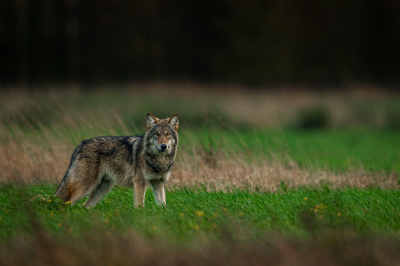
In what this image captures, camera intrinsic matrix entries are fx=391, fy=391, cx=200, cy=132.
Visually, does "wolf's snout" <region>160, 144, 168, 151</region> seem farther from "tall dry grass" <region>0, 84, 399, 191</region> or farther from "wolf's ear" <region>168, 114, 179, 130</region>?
"tall dry grass" <region>0, 84, 399, 191</region>

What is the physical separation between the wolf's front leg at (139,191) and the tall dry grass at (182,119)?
1426 millimetres

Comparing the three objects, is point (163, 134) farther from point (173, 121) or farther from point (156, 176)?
point (156, 176)

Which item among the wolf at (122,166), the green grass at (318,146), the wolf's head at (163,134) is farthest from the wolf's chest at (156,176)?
the green grass at (318,146)

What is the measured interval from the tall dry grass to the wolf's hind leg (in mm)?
1498

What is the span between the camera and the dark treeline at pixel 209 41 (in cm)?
2583

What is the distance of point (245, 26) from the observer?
25.8 metres

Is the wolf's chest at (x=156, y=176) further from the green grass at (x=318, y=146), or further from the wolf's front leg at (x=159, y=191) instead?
the green grass at (x=318, y=146)

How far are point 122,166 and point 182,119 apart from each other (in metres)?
9.74

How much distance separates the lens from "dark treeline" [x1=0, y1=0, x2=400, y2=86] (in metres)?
25.8

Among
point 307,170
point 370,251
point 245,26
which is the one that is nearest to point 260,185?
point 307,170

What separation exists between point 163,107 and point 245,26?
1079cm

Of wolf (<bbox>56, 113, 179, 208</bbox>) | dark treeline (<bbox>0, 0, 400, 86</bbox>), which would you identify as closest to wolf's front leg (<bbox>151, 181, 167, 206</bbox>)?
wolf (<bbox>56, 113, 179, 208</bbox>)

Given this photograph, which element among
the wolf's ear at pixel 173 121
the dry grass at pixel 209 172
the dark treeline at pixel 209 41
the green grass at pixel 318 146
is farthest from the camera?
the dark treeline at pixel 209 41

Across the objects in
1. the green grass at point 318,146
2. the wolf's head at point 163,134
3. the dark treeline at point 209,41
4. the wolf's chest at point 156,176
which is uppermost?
the dark treeline at point 209,41
